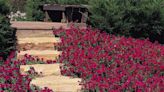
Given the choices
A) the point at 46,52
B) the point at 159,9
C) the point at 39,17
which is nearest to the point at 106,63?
the point at 46,52

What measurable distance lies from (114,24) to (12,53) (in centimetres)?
319

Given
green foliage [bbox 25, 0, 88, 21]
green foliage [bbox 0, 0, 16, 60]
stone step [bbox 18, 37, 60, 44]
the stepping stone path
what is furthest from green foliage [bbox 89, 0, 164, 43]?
green foliage [bbox 25, 0, 88, 21]

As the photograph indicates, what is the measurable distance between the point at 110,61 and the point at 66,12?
4852mm

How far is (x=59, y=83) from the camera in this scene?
9031 millimetres

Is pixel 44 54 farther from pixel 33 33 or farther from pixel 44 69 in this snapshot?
pixel 33 33

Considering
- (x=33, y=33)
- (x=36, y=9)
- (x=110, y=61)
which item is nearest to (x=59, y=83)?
(x=110, y=61)

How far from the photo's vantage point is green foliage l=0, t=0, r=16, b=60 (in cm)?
1126

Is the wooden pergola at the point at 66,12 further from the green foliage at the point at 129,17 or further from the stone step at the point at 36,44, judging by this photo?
the stone step at the point at 36,44

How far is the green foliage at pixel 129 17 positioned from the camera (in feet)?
42.1

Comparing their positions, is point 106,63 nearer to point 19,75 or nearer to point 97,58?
point 97,58

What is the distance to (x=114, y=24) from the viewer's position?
1281 cm

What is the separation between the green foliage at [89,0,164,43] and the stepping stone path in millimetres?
1179

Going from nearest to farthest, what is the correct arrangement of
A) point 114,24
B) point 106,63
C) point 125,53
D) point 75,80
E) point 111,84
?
point 111,84 → point 75,80 → point 106,63 → point 125,53 → point 114,24

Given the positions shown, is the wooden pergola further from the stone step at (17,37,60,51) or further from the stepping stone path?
the stone step at (17,37,60,51)
